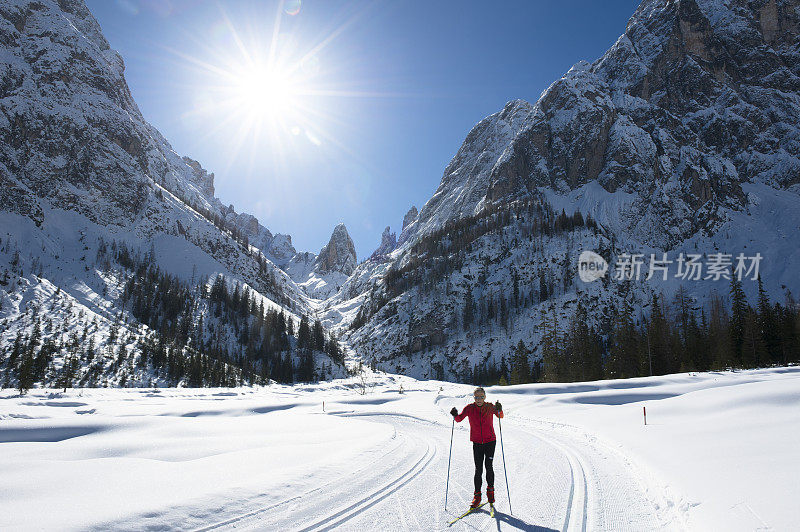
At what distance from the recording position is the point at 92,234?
131 m

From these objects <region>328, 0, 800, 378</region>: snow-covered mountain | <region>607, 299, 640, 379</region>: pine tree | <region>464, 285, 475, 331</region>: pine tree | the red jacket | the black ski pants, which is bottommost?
<region>607, 299, 640, 379</region>: pine tree

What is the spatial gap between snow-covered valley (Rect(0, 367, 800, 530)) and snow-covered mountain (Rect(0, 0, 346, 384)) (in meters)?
78.9

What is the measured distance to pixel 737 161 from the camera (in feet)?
486

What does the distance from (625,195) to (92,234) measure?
199 meters

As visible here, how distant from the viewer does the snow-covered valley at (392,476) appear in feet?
20.0

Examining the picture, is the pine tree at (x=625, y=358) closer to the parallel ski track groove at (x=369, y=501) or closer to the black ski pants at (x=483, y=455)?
the parallel ski track groove at (x=369, y=501)

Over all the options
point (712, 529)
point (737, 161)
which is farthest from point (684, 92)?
point (712, 529)

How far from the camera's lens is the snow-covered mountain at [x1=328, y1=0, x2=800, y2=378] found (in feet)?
387

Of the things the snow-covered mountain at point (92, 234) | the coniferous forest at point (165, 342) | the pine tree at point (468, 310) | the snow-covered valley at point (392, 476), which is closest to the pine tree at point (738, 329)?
the snow-covered valley at point (392, 476)

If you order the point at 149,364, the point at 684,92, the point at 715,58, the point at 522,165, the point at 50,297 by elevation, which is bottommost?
the point at 149,364

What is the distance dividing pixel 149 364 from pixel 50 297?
3626 cm

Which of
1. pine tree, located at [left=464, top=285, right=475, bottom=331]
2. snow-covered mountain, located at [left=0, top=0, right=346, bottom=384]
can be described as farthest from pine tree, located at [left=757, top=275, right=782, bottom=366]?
snow-covered mountain, located at [left=0, top=0, right=346, bottom=384]

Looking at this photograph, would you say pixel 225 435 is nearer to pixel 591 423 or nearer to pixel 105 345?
pixel 591 423

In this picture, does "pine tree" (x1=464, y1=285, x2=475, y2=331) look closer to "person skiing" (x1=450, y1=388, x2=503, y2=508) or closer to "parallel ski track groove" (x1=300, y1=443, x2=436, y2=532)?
"parallel ski track groove" (x1=300, y1=443, x2=436, y2=532)
